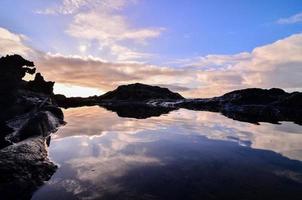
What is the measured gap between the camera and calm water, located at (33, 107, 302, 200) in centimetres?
1260

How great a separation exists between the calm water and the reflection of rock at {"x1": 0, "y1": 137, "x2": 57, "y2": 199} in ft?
1.69

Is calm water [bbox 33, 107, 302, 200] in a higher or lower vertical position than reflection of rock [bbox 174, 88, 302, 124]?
lower

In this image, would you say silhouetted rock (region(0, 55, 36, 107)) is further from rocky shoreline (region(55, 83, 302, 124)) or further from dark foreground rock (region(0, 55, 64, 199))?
rocky shoreline (region(55, 83, 302, 124))

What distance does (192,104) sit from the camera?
10750 cm

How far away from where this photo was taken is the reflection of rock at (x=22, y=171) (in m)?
11.8

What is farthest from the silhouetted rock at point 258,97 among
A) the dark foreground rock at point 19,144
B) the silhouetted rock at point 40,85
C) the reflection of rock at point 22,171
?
the reflection of rock at point 22,171

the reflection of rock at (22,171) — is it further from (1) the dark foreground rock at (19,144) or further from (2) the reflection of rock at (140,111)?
(2) the reflection of rock at (140,111)

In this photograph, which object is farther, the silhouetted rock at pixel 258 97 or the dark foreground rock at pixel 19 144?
the silhouetted rock at pixel 258 97

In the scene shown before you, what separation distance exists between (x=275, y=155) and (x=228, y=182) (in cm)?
822

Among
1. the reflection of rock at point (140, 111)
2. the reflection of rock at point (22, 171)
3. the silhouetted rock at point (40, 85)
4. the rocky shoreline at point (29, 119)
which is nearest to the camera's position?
the reflection of rock at point (22, 171)

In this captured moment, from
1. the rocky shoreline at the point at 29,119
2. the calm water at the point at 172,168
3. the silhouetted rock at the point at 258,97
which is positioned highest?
the silhouetted rock at the point at 258,97

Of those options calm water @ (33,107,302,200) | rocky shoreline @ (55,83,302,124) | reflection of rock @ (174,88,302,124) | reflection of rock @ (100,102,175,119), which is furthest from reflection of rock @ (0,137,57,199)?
reflection of rock @ (174,88,302,124)

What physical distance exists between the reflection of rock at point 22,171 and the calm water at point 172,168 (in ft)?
1.69

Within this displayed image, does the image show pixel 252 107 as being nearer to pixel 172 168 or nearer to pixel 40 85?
pixel 40 85
